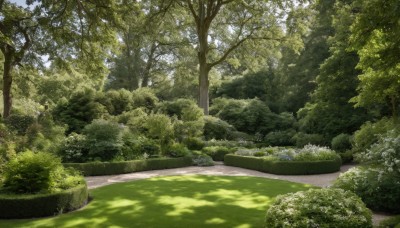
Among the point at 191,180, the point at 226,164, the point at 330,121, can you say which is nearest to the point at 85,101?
the point at 226,164

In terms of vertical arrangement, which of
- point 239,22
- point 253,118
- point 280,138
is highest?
point 239,22

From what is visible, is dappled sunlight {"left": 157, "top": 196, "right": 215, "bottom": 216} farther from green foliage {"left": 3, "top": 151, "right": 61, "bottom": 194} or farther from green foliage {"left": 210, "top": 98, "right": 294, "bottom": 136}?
green foliage {"left": 210, "top": 98, "right": 294, "bottom": 136}

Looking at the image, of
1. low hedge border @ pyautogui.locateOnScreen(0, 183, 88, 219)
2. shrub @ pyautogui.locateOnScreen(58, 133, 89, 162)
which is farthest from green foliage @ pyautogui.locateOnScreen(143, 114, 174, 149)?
low hedge border @ pyautogui.locateOnScreen(0, 183, 88, 219)

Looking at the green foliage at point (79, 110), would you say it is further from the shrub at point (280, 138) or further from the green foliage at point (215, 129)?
the shrub at point (280, 138)

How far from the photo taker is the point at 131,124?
2334 cm

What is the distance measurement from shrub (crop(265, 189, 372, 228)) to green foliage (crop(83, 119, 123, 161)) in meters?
10.7

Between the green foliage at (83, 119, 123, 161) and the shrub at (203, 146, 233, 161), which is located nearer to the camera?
the green foliage at (83, 119, 123, 161)

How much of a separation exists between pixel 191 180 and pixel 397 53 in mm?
8130

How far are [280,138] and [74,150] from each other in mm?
15409

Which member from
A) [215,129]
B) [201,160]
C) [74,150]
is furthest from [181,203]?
[215,129]

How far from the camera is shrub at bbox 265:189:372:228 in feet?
18.8

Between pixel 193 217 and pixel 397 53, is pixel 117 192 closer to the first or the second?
pixel 193 217

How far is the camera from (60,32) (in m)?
15.8

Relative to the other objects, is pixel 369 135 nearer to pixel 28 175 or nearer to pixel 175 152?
pixel 175 152
